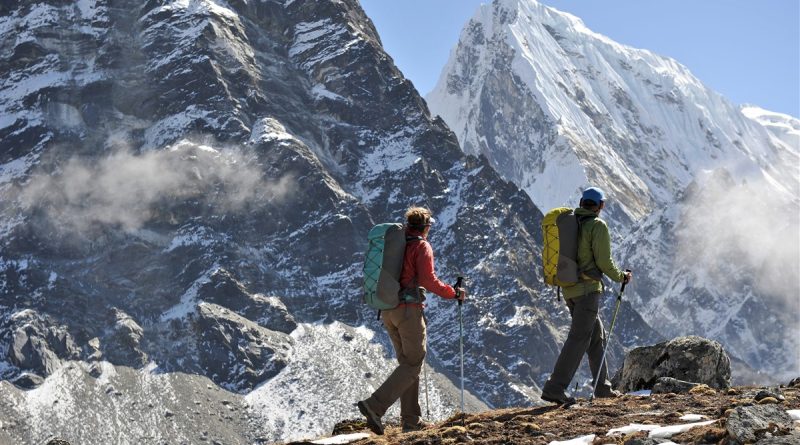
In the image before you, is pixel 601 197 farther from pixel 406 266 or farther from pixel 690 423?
pixel 690 423

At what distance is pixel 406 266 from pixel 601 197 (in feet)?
12.3

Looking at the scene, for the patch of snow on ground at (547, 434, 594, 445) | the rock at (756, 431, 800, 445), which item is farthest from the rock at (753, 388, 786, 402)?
the rock at (756, 431, 800, 445)

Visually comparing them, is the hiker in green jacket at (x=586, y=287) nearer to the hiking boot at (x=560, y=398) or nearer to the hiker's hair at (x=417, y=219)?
the hiking boot at (x=560, y=398)

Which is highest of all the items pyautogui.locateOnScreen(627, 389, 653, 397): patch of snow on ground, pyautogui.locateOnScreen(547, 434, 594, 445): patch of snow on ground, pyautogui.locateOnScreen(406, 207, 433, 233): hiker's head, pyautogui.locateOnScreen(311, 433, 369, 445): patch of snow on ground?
pyautogui.locateOnScreen(406, 207, 433, 233): hiker's head

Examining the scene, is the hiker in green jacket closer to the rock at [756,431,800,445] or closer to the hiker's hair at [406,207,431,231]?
the hiker's hair at [406,207,431,231]

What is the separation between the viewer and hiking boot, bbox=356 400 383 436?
65.0ft

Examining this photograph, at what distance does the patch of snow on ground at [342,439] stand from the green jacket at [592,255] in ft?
14.7

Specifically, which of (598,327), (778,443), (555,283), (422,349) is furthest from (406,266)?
(778,443)

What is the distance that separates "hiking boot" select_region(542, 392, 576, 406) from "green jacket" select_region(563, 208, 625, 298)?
1.78 meters

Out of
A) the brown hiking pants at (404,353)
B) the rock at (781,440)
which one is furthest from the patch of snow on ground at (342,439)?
the rock at (781,440)

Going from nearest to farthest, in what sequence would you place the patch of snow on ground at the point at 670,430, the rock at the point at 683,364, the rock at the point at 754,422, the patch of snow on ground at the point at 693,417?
the rock at the point at 754,422
the patch of snow on ground at the point at 670,430
the patch of snow on ground at the point at 693,417
the rock at the point at 683,364

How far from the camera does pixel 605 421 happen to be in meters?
18.1

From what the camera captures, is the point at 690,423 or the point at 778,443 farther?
the point at 690,423

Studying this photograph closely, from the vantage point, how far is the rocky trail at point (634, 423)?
607 inches
